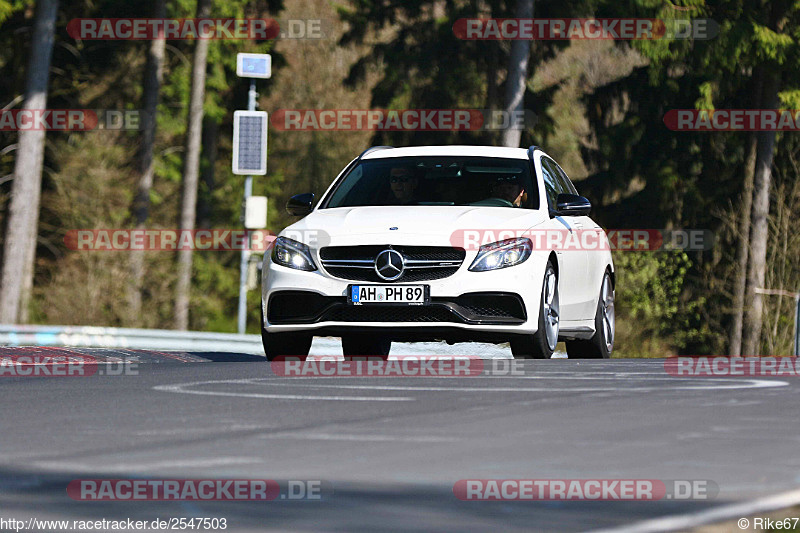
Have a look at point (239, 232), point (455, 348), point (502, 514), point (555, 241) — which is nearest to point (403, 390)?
point (555, 241)

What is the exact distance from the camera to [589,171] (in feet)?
146

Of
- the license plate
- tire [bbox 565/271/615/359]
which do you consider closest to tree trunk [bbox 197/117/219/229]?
tire [bbox 565/271/615/359]

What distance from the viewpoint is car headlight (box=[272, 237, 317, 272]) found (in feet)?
40.0

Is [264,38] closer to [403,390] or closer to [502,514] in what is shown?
[403,390]

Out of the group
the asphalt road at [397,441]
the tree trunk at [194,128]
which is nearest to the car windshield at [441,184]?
the asphalt road at [397,441]

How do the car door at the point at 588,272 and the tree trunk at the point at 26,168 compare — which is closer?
the car door at the point at 588,272

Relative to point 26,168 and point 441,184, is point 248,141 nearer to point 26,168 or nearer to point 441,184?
point 26,168

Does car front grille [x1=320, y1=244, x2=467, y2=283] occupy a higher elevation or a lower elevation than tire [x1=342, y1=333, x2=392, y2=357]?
higher

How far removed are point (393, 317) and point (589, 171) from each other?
3320 cm

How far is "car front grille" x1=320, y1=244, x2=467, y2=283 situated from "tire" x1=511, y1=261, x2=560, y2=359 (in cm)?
77

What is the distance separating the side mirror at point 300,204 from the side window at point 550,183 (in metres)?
1.93

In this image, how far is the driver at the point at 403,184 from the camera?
1328cm

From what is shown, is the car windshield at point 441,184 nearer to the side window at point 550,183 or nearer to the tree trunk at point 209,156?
the side window at point 550,183

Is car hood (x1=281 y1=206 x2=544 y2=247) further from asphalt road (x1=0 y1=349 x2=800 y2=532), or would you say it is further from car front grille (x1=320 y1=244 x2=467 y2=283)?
asphalt road (x1=0 y1=349 x2=800 y2=532)
